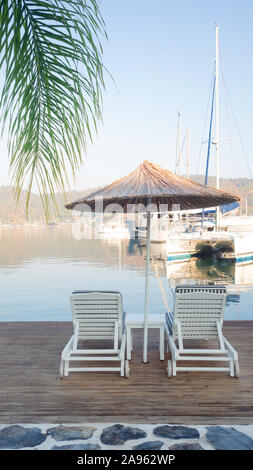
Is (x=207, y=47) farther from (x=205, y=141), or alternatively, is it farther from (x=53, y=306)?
(x=53, y=306)

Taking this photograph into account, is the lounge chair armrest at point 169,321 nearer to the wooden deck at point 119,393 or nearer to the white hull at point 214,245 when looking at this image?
the wooden deck at point 119,393

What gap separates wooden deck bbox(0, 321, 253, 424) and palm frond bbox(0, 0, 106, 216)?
81.6 inches

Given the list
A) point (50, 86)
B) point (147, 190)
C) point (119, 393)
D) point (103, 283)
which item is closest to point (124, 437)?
point (119, 393)

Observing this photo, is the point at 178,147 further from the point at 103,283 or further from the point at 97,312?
the point at 97,312

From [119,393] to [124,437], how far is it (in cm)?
91

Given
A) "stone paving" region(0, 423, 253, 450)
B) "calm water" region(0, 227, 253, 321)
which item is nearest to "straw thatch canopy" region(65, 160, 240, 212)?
"stone paving" region(0, 423, 253, 450)

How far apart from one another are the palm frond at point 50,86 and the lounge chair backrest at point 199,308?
105 inches

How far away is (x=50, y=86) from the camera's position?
8.00 feet

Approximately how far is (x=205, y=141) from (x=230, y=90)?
319 centimetres

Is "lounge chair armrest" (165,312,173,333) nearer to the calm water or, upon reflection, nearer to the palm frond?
the palm frond

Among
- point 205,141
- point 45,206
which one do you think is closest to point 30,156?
point 45,206

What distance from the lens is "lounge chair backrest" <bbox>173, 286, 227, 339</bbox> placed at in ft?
15.0

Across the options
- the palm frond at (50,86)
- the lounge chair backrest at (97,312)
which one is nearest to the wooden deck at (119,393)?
the lounge chair backrest at (97,312)

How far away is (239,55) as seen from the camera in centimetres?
1644
